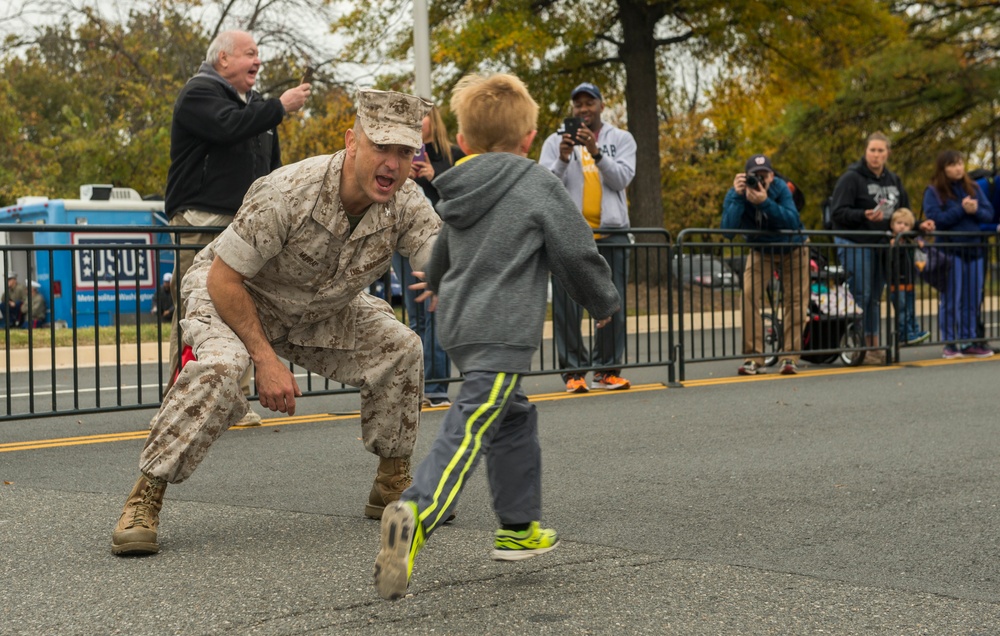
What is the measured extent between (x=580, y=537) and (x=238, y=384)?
1315mm

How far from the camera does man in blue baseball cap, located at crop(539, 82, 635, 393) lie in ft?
29.5

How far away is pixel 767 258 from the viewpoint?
10.6 meters

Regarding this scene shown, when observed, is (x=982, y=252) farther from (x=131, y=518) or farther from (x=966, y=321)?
(x=131, y=518)

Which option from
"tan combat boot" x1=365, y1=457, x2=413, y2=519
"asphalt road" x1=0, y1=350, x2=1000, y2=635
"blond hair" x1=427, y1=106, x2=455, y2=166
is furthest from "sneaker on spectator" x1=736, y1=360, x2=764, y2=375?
"tan combat boot" x1=365, y1=457, x2=413, y2=519

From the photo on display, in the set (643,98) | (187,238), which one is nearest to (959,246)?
(187,238)

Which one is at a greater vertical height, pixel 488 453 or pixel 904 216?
pixel 904 216

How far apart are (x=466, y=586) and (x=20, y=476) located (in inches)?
116

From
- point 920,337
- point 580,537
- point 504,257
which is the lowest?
point 580,537

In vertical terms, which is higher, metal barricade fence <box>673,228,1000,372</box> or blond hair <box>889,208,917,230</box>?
blond hair <box>889,208,917,230</box>

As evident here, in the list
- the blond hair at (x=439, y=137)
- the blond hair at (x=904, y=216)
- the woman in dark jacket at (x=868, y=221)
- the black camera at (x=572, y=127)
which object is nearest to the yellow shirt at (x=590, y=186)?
the black camera at (x=572, y=127)

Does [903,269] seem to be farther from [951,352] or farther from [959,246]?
[951,352]

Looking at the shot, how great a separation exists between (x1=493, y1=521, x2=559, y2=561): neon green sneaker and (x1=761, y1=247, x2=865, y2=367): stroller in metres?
7.15

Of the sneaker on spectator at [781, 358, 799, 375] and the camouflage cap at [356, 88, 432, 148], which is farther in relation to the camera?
the sneaker on spectator at [781, 358, 799, 375]

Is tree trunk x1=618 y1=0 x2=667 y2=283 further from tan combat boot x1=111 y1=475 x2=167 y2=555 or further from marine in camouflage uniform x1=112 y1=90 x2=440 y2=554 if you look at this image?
tan combat boot x1=111 y1=475 x2=167 y2=555
